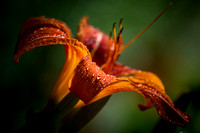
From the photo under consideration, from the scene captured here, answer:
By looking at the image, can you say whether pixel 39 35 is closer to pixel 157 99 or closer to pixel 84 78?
pixel 84 78

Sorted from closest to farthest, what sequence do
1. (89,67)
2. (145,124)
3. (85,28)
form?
1. (89,67)
2. (85,28)
3. (145,124)

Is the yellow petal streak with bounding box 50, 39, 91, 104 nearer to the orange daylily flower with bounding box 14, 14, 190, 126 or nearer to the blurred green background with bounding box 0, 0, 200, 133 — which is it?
the orange daylily flower with bounding box 14, 14, 190, 126

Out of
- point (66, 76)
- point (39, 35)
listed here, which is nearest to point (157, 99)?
point (66, 76)

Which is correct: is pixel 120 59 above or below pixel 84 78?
below

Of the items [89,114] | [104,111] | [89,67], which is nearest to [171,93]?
[104,111]

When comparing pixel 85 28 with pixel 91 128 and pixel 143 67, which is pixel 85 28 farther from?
pixel 143 67

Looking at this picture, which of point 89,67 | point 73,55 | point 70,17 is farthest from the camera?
point 70,17
